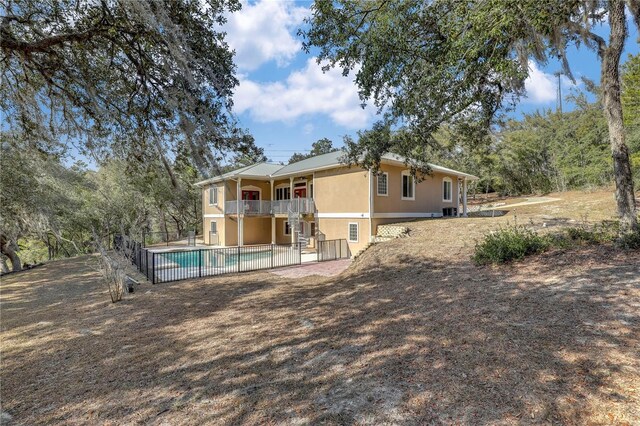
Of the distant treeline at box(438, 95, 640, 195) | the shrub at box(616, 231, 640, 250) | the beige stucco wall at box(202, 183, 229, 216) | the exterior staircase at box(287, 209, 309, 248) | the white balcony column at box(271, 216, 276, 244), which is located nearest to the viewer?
the shrub at box(616, 231, 640, 250)

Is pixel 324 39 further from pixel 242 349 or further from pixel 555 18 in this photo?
pixel 242 349

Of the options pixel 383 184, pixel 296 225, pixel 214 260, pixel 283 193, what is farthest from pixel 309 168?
pixel 214 260

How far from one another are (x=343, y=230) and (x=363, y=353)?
12.4m

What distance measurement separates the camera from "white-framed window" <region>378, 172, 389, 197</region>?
51.5 ft

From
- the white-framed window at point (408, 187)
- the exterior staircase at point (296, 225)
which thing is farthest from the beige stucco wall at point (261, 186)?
the white-framed window at point (408, 187)

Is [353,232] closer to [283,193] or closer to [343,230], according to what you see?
[343,230]

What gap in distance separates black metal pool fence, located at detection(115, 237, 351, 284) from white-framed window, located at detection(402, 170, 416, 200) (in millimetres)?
4255

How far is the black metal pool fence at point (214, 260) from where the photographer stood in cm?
1134

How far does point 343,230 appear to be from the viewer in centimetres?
1652

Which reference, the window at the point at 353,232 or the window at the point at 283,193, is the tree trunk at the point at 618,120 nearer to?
the window at the point at 353,232

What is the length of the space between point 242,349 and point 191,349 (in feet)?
2.89

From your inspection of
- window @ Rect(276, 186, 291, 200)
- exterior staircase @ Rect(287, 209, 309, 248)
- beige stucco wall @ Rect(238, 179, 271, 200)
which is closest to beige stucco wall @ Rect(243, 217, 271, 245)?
beige stucco wall @ Rect(238, 179, 271, 200)

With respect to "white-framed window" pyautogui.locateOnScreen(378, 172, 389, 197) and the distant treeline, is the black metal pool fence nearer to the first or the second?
"white-framed window" pyautogui.locateOnScreen(378, 172, 389, 197)

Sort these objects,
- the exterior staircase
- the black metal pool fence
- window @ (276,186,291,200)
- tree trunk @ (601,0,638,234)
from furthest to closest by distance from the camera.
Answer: window @ (276,186,291,200)
the exterior staircase
the black metal pool fence
tree trunk @ (601,0,638,234)
